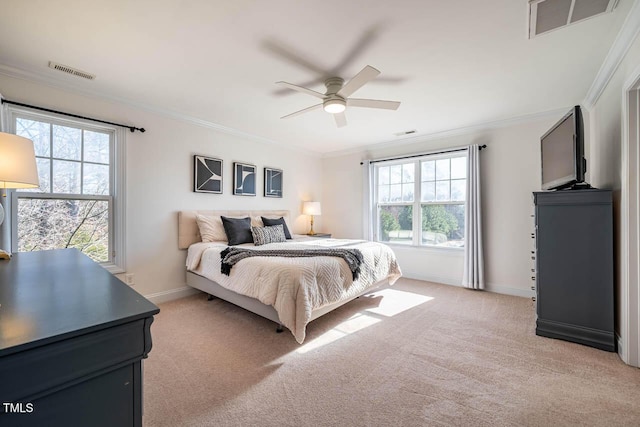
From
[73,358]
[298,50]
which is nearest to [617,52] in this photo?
[298,50]

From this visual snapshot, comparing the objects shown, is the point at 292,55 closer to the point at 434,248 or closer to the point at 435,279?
the point at 434,248

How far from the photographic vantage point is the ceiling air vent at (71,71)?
2448 millimetres

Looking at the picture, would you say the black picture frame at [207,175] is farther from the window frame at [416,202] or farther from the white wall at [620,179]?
the white wall at [620,179]

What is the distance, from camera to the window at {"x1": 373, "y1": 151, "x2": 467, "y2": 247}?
436cm

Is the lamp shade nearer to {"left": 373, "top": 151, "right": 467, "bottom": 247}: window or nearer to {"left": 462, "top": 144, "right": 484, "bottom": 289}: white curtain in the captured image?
{"left": 373, "top": 151, "right": 467, "bottom": 247}: window

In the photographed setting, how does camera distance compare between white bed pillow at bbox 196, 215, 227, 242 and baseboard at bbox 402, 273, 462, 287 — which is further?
baseboard at bbox 402, 273, 462, 287

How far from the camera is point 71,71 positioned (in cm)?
255

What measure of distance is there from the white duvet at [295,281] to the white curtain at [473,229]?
168 cm

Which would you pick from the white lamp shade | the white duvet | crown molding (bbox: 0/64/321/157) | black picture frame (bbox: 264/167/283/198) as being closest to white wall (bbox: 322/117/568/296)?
the white duvet

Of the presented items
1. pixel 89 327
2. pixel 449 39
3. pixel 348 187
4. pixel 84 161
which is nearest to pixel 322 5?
pixel 449 39

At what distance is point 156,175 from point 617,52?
15.3 feet

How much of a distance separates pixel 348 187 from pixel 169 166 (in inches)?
128

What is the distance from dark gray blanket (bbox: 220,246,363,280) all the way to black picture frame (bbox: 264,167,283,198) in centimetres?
203

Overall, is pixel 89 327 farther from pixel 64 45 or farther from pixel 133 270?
pixel 133 270
